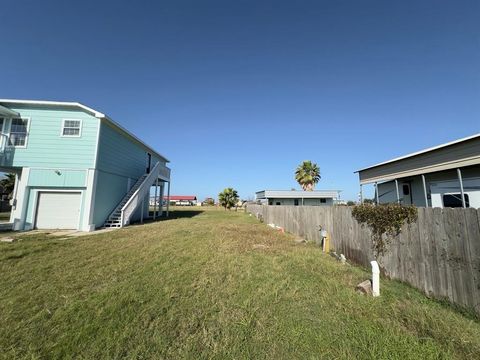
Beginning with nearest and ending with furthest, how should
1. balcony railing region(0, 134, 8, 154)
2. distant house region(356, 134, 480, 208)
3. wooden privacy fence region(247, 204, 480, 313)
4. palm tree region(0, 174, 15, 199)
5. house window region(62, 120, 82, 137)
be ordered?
wooden privacy fence region(247, 204, 480, 313) → distant house region(356, 134, 480, 208) → balcony railing region(0, 134, 8, 154) → house window region(62, 120, 82, 137) → palm tree region(0, 174, 15, 199)

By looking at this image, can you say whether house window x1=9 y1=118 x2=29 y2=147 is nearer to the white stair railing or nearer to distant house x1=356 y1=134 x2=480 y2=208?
the white stair railing

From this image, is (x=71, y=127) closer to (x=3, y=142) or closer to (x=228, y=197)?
(x=3, y=142)

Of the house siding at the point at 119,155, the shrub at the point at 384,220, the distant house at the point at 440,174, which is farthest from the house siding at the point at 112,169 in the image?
the distant house at the point at 440,174

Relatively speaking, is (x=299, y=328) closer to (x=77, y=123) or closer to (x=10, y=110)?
(x=77, y=123)

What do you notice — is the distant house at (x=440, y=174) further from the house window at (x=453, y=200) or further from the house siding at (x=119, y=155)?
the house siding at (x=119, y=155)

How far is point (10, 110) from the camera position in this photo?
12266 mm

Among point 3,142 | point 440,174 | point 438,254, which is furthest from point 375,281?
point 3,142

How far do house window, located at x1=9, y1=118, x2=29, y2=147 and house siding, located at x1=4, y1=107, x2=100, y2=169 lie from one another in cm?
24

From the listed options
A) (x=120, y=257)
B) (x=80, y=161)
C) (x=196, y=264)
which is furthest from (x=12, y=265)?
(x=80, y=161)

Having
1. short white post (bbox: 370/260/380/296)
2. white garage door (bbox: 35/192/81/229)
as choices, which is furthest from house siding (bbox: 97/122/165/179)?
short white post (bbox: 370/260/380/296)

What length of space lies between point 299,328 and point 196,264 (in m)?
3.45

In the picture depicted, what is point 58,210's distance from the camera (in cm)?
1220

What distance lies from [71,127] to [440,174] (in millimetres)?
18880

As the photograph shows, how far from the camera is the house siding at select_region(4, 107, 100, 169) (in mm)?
12211
